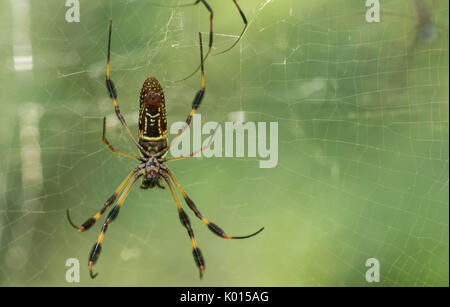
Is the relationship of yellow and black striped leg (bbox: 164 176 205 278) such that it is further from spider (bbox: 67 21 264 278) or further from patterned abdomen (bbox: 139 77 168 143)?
patterned abdomen (bbox: 139 77 168 143)

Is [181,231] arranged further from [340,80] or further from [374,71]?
[374,71]
